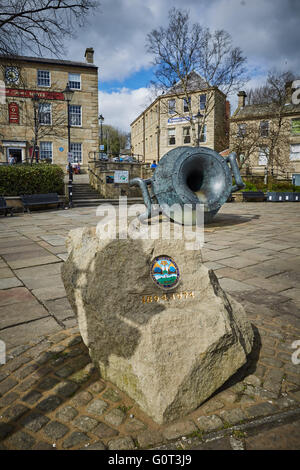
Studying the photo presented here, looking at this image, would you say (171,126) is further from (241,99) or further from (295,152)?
(295,152)

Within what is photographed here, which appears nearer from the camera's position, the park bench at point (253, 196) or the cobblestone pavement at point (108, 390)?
the cobblestone pavement at point (108, 390)

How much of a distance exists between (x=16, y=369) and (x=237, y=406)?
5.15 ft

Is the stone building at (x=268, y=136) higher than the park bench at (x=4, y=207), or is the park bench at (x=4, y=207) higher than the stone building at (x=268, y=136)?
the stone building at (x=268, y=136)

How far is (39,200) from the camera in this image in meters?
12.4

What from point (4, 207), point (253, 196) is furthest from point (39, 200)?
point (253, 196)

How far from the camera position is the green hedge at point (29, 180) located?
12.5 meters

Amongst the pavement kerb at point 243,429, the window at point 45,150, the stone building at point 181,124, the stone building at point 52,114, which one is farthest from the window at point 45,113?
the pavement kerb at point 243,429

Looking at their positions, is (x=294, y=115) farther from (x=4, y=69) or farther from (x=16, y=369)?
(x=16, y=369)

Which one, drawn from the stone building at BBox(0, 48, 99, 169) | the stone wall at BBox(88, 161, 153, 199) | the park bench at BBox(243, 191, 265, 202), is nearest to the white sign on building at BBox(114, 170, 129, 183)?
the stone wall at BBox(88, 161, 153, 199)

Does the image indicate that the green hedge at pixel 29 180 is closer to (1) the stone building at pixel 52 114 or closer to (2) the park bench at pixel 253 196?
(2) the park bench at pixel 253 196

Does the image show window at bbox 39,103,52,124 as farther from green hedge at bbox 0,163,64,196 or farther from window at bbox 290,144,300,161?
window at bbox 290,144,300,161

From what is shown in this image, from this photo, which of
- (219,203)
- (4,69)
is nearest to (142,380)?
(219,203)

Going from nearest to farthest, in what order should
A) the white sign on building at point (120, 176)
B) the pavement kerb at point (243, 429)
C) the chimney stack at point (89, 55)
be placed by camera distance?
the pavement kerb at point (243, 429), the white sign on building at point (120, 176), the chimney stack at point (89, 55)

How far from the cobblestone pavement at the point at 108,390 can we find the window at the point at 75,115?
1001 inches
